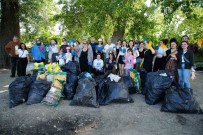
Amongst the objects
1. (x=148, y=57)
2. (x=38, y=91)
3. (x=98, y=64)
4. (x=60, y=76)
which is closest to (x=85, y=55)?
(x=98, y=64)

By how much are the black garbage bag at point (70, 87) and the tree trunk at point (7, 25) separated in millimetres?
6627

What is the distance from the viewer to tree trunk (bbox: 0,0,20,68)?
470 inches

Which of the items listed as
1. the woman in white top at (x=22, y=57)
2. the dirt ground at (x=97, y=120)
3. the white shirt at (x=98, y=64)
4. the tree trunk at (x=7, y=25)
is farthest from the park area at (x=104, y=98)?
the tree trunk at (x=7, y=25)

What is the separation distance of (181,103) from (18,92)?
3722 millimetres

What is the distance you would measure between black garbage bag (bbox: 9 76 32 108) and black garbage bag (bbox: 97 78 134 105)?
177 cm

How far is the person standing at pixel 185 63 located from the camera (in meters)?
Result: 6.39

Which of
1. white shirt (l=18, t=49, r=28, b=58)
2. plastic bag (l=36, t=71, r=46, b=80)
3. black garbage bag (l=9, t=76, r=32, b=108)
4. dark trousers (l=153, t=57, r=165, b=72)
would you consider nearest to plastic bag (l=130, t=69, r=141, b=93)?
dark trousers (l=153, t=57, r=165, b=72)

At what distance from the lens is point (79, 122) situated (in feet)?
17.6

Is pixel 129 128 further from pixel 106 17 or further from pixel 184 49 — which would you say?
pixel 106 17

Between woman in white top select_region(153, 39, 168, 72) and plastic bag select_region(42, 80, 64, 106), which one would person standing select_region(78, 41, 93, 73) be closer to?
plastic bag select_region(42, 80, 64, 106)

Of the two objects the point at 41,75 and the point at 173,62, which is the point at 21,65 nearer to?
the point at 41,75

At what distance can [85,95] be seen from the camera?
236 inches

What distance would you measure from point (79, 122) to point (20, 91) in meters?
1.81

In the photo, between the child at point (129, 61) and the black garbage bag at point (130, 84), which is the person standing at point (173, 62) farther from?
the child at point (129, 61)
